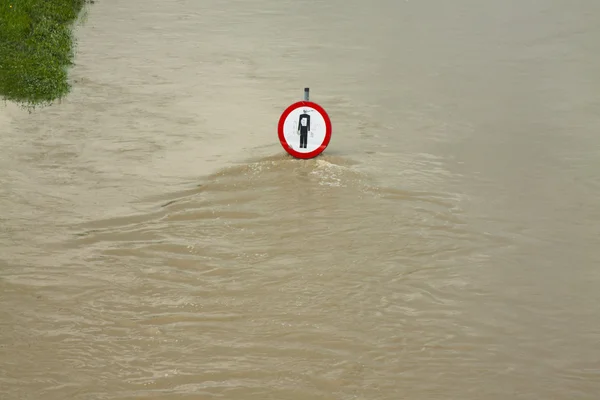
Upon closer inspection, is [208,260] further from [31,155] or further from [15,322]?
[31,155]

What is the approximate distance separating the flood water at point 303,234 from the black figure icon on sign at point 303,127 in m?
0.23

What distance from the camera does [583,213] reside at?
334 inches

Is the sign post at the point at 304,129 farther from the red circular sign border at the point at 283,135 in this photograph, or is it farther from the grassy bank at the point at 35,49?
the grassy bank at the point at 35,49

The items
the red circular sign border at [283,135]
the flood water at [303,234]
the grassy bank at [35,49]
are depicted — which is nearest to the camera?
the flood water at [303,234]

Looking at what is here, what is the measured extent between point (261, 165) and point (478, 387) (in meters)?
4.29

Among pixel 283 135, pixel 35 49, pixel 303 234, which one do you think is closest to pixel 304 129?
pixel 283 135

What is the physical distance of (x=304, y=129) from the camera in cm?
920

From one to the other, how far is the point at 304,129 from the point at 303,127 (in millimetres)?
22

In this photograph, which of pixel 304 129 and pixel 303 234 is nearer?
pixel 303 234

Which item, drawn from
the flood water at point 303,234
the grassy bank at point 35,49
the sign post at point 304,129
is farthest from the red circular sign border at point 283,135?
the grassy bank at point 35,49

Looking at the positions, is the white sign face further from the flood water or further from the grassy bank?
the grassy bank

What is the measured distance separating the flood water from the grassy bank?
17.0 inches

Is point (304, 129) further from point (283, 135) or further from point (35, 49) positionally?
point (35, 49)

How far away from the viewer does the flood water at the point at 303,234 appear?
582 cm
